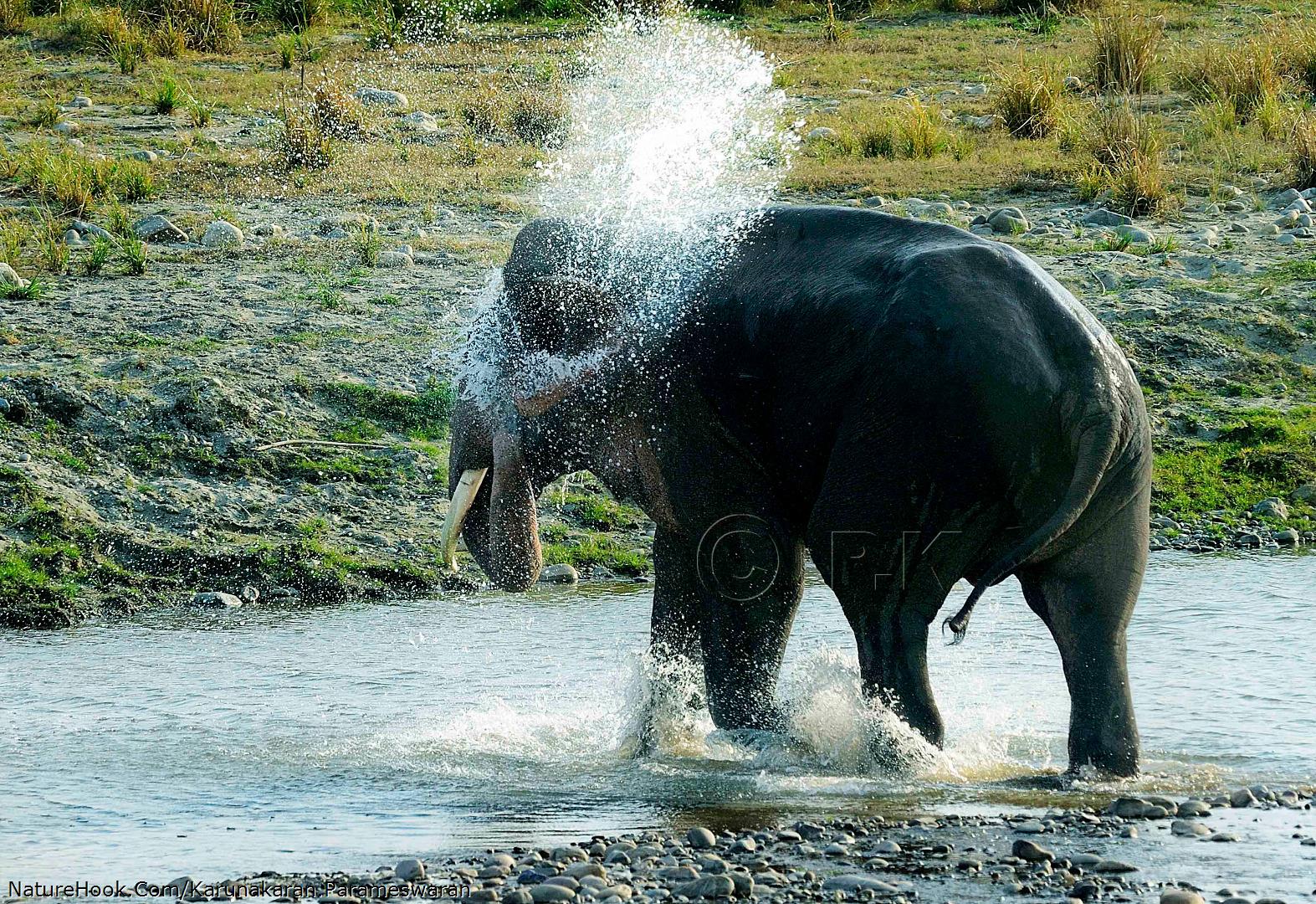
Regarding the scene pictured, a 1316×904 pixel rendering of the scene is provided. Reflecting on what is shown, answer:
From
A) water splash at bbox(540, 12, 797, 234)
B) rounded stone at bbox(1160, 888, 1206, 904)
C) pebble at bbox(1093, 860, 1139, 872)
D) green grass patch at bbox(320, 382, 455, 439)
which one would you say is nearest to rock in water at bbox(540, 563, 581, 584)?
green grass patch at bbox(320, 382, 455, 439)

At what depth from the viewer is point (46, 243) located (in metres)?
11.3

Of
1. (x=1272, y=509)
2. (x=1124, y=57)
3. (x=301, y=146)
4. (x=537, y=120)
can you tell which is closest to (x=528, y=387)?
(x=1272, y=509)

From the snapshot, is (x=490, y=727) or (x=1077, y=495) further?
(x=490, y=727)

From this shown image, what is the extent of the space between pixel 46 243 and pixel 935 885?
27.6ft

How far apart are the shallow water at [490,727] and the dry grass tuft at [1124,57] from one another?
8.45 m

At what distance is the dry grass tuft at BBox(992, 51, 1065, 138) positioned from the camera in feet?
49.5

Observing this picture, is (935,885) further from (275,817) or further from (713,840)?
(275,817)

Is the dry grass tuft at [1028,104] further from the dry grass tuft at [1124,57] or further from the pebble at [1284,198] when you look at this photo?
the pebble at [1284,198]

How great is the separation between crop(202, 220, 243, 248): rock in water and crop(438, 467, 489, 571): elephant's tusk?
18.5 ft

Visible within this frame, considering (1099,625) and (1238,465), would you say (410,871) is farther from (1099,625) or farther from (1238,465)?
(1238,465)

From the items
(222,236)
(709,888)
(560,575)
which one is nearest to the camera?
(709,888)

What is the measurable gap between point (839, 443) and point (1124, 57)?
1171 centimetres

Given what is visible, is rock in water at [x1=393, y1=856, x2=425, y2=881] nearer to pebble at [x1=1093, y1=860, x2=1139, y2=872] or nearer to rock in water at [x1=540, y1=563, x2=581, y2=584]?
pebble at [x1=1093, y1=860, x2=1139, y2=872]

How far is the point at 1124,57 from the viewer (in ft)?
53.0
